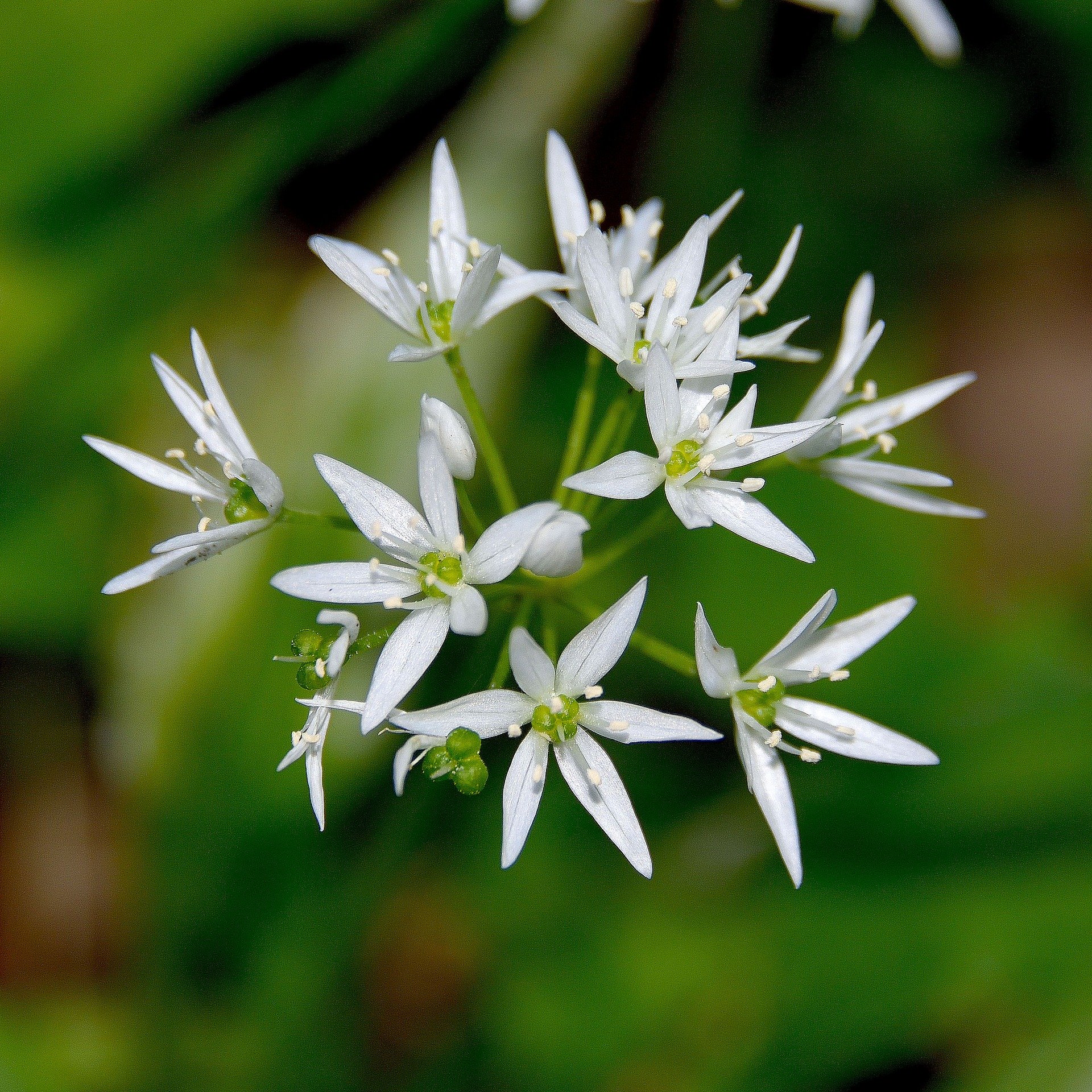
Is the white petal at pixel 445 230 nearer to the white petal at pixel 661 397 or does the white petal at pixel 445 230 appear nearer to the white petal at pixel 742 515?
the white petal at pixel 661 397

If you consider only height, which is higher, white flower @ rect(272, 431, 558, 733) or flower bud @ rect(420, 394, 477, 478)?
flower bud @ rect(420, 394, 477, 478)

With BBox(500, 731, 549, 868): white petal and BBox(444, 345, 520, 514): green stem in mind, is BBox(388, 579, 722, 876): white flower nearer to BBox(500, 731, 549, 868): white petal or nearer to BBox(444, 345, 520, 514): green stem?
BBox(500, 731, 549, 868): white petal

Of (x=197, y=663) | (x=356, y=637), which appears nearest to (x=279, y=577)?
(x=356, y=637)

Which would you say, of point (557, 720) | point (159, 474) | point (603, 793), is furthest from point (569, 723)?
point (159, 474)

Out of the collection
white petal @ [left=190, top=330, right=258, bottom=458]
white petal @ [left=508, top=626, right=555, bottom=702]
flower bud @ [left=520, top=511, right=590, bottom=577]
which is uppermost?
white petal @ [left=190, top=330, right=258, bottom=458]

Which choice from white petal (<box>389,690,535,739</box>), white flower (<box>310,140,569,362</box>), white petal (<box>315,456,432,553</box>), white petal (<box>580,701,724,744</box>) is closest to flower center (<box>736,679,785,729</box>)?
white petal (<box>580,701,724,744</box>)

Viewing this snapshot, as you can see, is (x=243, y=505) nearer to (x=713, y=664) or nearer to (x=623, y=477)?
(x=623, y=477)

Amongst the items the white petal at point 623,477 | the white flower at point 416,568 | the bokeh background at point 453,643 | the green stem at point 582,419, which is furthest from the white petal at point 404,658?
the bokeh background at point 453,643
